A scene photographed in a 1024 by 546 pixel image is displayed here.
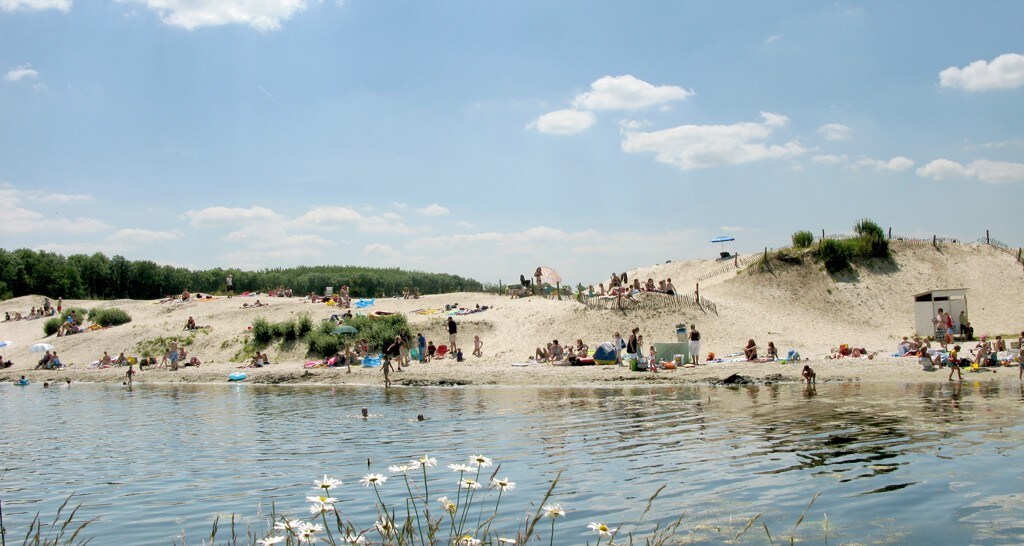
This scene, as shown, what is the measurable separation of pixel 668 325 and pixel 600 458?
21.8 m

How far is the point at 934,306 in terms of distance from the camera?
32.4 metres

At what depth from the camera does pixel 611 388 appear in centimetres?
2445

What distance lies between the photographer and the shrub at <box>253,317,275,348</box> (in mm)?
38000

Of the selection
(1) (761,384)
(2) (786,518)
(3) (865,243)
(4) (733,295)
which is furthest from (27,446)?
(3) (865,243)

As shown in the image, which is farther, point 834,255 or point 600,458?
point 834,255

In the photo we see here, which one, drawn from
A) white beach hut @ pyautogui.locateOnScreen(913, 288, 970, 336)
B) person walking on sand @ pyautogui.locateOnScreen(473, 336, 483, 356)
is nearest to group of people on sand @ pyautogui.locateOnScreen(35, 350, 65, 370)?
person walking on sand @ pyautogui.locateOnScreen(473, 336, 483, 356)

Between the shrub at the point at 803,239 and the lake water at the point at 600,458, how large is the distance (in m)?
25.3

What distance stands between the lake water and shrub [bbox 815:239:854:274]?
78.4 ft

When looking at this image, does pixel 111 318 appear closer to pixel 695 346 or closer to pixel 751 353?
pixel 695 346

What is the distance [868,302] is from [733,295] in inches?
293

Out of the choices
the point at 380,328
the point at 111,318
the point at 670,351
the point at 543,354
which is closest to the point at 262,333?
the point at 380,328

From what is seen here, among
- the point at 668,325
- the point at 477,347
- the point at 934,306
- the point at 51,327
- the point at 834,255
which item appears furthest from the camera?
the point at 51,327

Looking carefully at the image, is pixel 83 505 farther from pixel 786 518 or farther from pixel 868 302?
pixel 868 302

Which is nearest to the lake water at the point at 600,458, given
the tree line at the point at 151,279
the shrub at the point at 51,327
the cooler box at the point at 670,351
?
the cooler box at the point at 670,351
